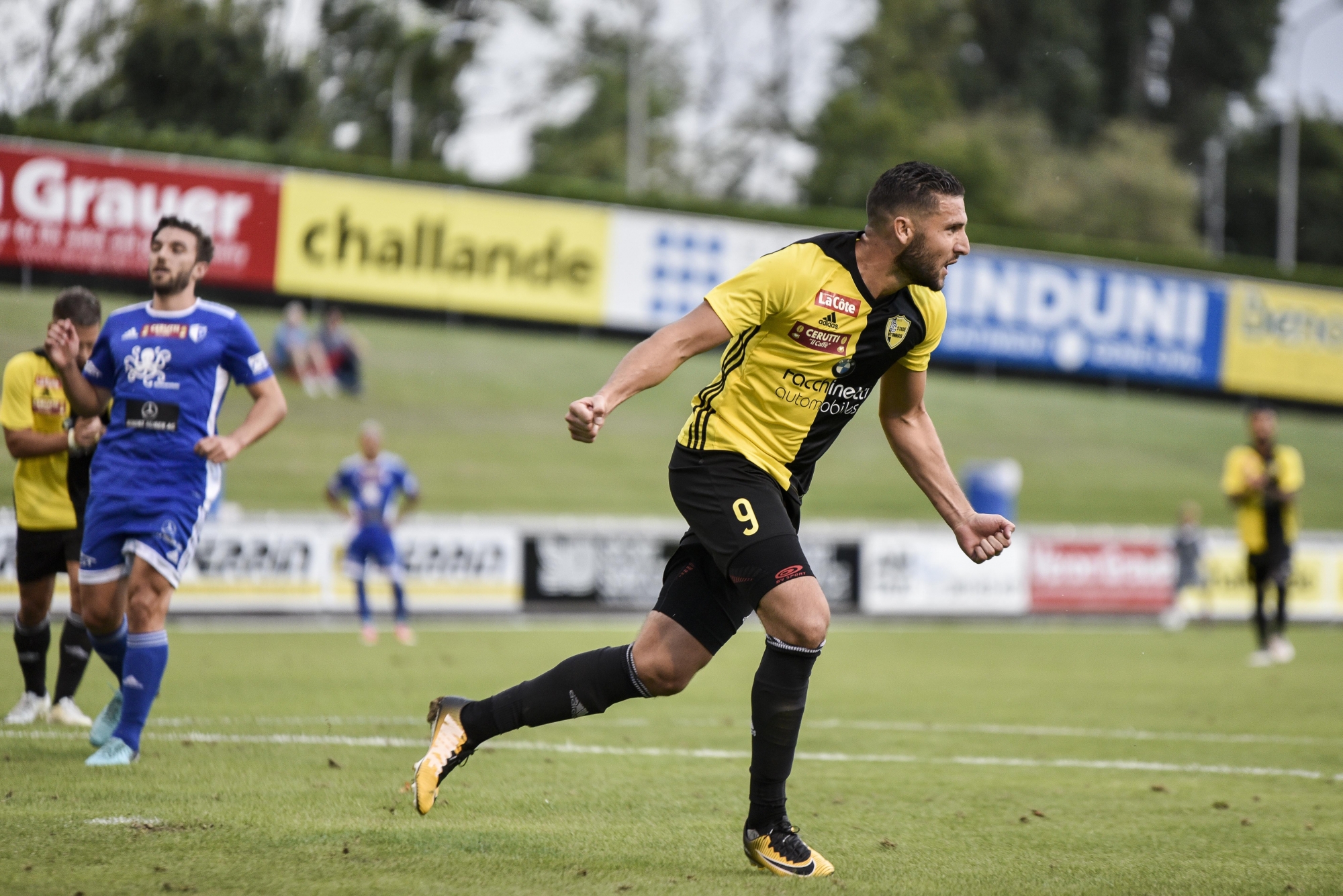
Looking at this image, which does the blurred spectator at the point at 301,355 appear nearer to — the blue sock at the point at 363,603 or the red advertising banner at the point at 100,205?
the red advertising banner at the point at 100,205

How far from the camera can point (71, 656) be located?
24.9ft

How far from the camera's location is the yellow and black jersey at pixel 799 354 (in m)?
4.57

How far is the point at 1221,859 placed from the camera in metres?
4.86

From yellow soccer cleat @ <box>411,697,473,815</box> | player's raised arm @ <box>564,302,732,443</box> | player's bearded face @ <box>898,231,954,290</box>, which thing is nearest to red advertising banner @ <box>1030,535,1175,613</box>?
player's bearded face @ <box>898,231,954,290</box>

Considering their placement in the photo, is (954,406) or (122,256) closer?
(122,256)

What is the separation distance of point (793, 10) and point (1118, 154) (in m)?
14.6

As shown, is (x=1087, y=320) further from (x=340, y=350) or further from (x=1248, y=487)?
(x=1248, y=487)

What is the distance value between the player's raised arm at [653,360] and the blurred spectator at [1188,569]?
17.7 meters

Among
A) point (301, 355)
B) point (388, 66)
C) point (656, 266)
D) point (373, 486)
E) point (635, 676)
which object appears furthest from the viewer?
point (388, 66)

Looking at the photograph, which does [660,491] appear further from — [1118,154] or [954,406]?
[1118,154]

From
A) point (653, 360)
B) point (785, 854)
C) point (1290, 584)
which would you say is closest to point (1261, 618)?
point (1290, 584)

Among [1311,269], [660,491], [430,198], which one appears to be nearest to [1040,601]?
[660,491]

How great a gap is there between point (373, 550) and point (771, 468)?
10.8 meters

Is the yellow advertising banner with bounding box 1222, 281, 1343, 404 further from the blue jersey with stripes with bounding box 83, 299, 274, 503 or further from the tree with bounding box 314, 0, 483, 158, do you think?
the blue jersey with stripes with bounding box 83, 299, 274, 503
